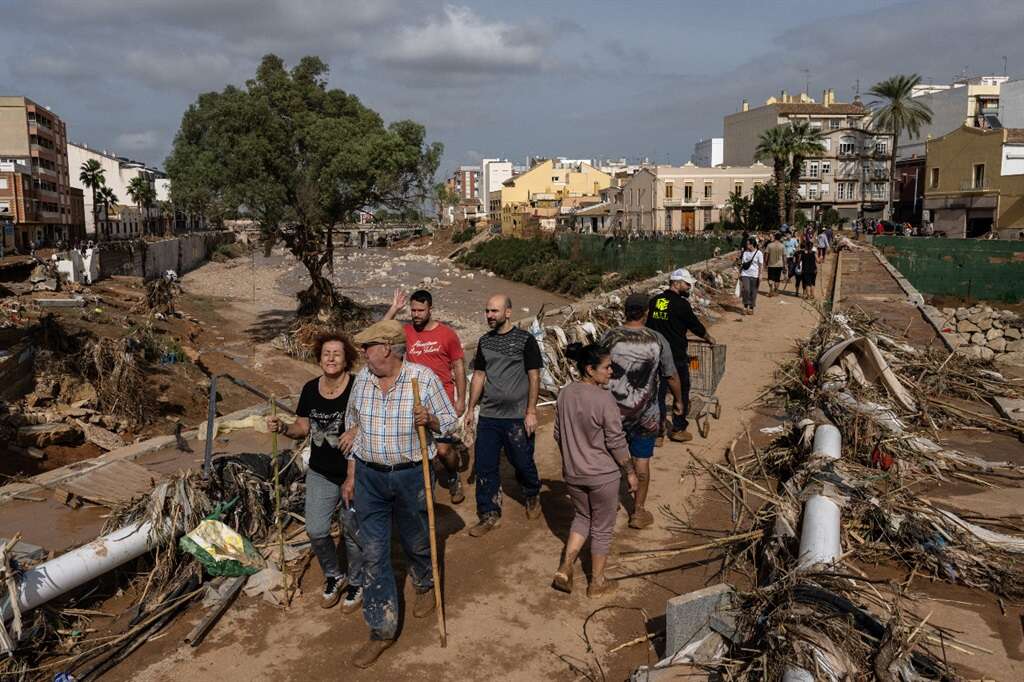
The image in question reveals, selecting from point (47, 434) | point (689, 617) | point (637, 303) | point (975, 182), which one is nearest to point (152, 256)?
point (47, 434)

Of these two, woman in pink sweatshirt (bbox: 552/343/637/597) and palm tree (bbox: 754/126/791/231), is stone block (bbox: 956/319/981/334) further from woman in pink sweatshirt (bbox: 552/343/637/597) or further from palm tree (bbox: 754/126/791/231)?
palm tree (bbox: 754/126/791/231)

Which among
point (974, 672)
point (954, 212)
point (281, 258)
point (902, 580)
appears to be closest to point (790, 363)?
point (902, 580)

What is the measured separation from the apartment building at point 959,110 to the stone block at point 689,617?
6461 centimetres

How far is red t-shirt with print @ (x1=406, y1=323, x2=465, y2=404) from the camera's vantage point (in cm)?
577

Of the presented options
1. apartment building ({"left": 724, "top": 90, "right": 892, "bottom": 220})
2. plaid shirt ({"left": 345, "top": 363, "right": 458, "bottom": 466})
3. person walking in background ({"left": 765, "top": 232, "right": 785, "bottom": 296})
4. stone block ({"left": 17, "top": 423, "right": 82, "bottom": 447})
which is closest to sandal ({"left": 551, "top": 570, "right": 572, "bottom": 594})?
plaid shirt ({"left": 345, "top": 363, "right": 458, "bottom": 466})

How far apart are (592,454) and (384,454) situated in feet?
3.95

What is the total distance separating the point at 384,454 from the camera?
163 inches

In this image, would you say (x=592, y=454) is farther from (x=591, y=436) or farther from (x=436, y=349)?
(x=436, y=349)

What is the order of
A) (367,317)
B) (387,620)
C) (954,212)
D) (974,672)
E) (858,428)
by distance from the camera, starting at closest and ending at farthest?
(974,672) → (387,620) → (858,428) → (367,317) → (954,212)

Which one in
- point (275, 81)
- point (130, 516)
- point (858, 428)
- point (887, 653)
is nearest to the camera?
point (887, 653)

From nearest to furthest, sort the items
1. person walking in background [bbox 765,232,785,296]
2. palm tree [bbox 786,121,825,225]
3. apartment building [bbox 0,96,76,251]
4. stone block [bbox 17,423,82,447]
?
stone block [bbox 17,423,82,447] → person walking in background [bbox 765,232,785,296] → palm tree [bbox 786,121,825,225] → apartment building [bbox 0,96,76,251]

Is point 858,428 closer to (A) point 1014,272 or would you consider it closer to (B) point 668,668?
(B) point 668,668

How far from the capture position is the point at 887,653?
3.25 meters

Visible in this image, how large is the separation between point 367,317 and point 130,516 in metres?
22.3
